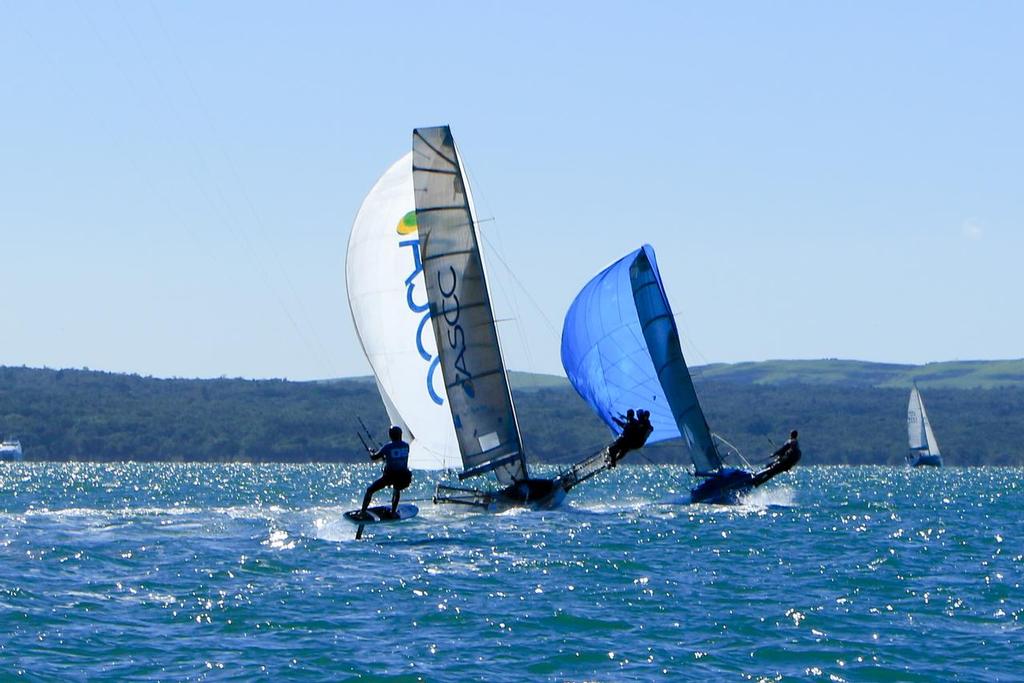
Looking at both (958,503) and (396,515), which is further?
(958,503)

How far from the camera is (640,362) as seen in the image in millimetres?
33781

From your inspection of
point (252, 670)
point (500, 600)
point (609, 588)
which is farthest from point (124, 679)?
point (609, 588)

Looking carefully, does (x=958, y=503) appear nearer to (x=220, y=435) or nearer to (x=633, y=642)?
(x=633, y=642)

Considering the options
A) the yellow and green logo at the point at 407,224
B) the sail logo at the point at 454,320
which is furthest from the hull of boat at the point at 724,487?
the yellow and green logo at the point at 407,224

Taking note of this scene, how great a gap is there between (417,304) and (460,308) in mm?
2729

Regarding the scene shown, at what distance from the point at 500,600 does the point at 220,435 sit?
406ft

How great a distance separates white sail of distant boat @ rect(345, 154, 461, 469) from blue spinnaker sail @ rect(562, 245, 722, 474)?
317 centimetres

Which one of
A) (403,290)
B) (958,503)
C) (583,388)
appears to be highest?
(403,290)

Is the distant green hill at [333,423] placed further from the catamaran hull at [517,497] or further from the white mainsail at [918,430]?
the catamaran hull at [517,497]

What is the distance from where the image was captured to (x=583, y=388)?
33969 millimetres

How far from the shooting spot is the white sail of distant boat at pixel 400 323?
3186 cm

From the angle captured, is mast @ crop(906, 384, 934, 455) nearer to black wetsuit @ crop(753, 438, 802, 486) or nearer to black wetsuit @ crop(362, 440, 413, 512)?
black wetsuit @ crop(753, 438, 802, 486)

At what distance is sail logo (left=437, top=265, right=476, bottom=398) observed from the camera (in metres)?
29.6

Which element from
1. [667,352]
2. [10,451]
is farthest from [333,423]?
[667,352]
